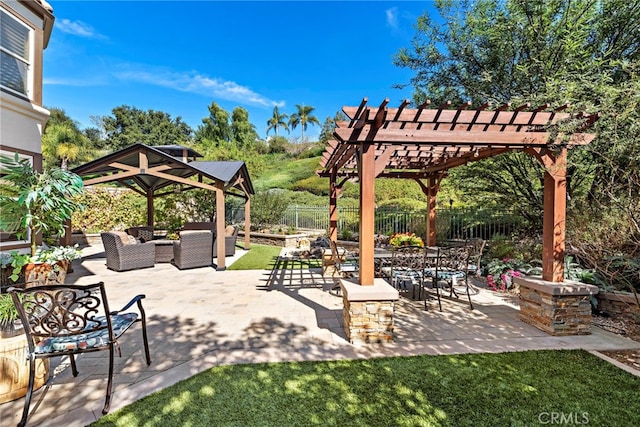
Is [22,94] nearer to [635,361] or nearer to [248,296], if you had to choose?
[248,296]

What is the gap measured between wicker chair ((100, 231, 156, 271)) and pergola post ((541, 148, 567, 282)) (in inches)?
347

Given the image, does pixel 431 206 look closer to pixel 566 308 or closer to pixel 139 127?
pixel 566 308

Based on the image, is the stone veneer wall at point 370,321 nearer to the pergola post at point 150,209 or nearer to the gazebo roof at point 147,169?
the gazebo roof at point 147,169

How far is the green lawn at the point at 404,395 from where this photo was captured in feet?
7.46

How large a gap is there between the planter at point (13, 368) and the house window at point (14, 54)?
5.81m

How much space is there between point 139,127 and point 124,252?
121 ft

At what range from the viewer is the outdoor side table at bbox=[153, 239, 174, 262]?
28.9ft

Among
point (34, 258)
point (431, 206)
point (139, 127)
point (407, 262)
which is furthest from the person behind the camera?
point (139, 127)

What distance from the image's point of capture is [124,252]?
25.3 ft

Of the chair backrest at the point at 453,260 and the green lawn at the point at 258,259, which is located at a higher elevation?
the chair backrest at the point at 453,260

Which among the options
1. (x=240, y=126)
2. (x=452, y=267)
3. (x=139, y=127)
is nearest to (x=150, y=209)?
(x=452, y=267)

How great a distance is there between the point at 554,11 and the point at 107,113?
45.6m

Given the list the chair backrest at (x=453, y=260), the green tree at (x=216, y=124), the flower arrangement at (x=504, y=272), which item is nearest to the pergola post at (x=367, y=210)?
the chair backrest at (x=453, y=260)

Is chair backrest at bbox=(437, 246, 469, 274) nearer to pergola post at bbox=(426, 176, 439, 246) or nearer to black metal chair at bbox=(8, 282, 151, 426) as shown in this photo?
pergola post at bbox=(426, 176, 439, 246)
